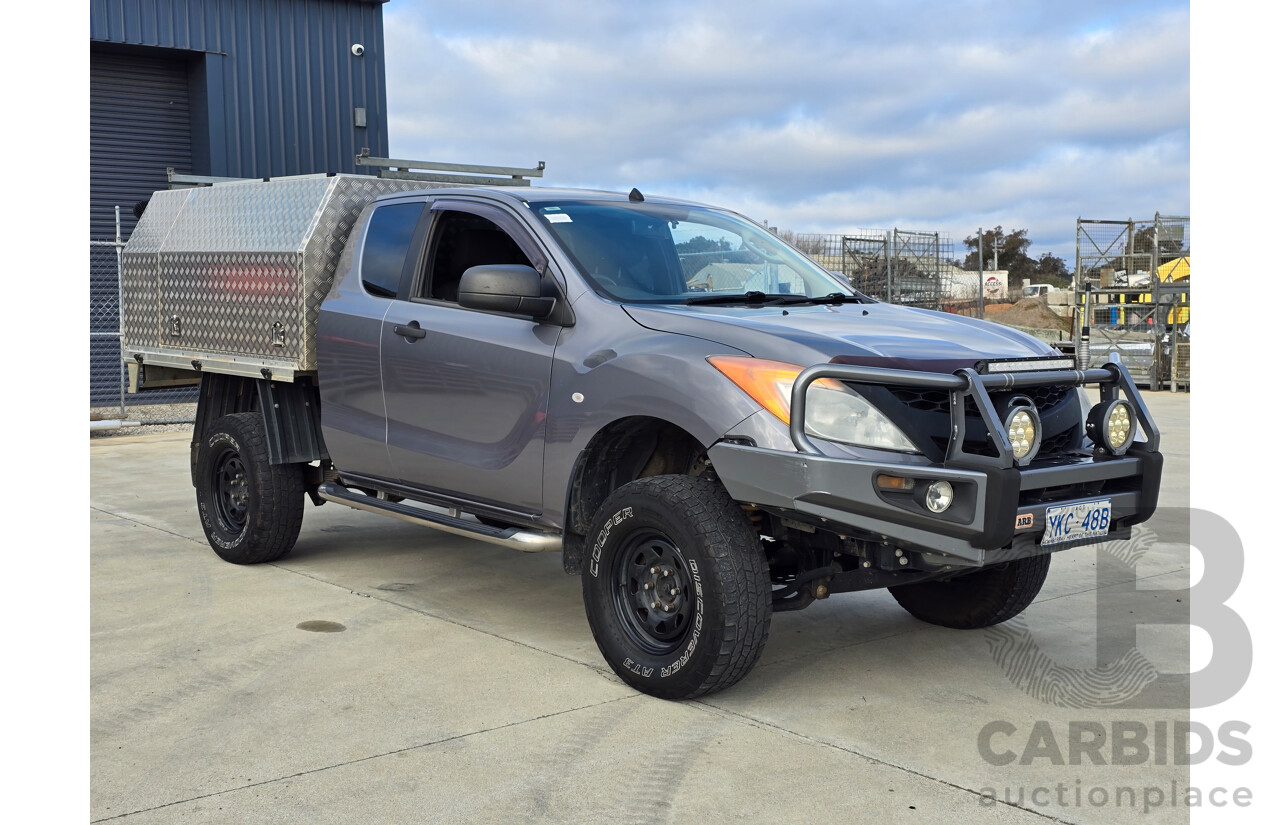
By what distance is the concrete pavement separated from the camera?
3.55m

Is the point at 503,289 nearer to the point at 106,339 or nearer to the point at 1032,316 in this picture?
the point at 106,339

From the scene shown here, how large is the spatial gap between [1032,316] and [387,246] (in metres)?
31.3

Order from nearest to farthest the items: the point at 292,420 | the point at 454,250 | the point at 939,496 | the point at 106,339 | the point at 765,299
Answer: the point at 939,496
the point at 765,299
the point at 454,250
the point at 292,420
the point at 106,339

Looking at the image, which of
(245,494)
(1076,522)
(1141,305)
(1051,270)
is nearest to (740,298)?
(1076,522)

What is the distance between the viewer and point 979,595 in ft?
17.6

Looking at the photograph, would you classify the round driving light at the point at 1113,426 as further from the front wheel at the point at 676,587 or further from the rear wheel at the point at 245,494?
the rear wheel at the point at 245,494

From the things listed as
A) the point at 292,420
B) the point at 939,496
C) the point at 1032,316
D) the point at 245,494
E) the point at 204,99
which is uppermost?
the point at 204,99

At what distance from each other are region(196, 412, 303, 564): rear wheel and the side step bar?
24 centimetres

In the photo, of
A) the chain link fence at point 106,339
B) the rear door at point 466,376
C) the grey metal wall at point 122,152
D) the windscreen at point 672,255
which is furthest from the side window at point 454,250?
the grey metal wall at point 122,152

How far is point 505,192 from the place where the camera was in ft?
18.5

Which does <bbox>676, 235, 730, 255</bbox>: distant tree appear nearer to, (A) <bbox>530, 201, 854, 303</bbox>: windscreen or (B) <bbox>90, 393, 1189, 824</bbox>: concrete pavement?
(A) <bbox>530, 201, 854, 303</bbox>: windscreen

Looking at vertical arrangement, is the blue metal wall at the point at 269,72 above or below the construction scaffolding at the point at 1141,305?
above

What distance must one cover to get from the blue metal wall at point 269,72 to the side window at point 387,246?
11.0m

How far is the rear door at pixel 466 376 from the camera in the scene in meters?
5.12
